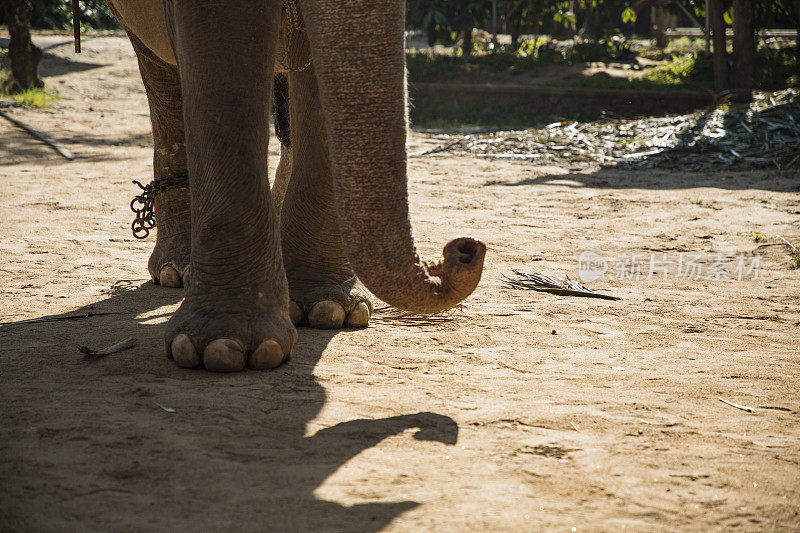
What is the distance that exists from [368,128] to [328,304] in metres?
1.15

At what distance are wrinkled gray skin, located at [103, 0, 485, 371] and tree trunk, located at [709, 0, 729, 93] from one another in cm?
998

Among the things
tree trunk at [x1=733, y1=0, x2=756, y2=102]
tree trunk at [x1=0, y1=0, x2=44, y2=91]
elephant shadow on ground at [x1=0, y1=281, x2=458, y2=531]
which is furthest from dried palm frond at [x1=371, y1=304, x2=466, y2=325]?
tree trunk at [x1=0, y1=0, x2=44, y2=91]

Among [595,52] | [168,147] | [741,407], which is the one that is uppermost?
[595,52]

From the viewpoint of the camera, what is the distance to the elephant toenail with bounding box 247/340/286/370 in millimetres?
2369

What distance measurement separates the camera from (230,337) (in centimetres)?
237

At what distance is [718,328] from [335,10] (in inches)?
80.0

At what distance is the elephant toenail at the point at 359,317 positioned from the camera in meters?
3.03

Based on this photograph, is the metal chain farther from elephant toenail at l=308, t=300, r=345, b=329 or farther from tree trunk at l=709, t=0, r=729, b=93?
tree trunk at l=709, t=0, r=729, b=93

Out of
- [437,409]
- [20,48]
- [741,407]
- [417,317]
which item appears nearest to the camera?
[437,409]

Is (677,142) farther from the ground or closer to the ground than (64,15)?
closer to the ground

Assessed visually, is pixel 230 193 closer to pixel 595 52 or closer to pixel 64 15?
pixel 64 15

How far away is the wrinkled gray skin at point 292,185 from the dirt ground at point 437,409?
0.15 meters

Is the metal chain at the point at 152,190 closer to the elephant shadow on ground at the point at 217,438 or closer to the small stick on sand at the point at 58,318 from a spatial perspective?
the small stick on sand at the point at 58,318
